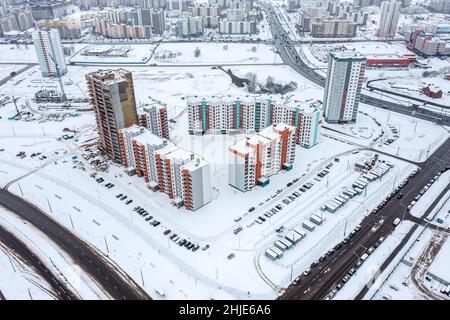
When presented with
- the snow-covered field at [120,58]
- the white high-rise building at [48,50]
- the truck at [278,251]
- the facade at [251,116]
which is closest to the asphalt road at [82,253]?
the truck at [278,251]

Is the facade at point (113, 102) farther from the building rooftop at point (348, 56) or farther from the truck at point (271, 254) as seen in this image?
the building rooftop at point (348, 56)

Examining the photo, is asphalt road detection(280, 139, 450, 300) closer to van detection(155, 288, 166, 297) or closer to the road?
van detection(155, 288, 166, 297)

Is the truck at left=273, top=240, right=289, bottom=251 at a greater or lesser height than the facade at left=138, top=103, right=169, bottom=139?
lesser

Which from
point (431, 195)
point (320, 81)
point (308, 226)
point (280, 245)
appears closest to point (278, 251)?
point (280, 245)

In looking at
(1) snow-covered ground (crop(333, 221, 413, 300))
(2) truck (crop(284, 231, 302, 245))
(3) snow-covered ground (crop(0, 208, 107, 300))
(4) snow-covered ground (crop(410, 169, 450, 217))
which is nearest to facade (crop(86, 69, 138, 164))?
(3) snow-covered ground (crop(0, 208, 107, 300))

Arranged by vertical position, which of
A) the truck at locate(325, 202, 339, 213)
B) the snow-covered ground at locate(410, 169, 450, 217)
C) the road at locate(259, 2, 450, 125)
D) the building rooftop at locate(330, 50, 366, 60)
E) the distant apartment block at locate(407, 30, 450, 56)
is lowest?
the snow-covered ground at locate(410, 169, 450, 217)

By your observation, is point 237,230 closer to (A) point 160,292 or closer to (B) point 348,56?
(A) point 160,292
